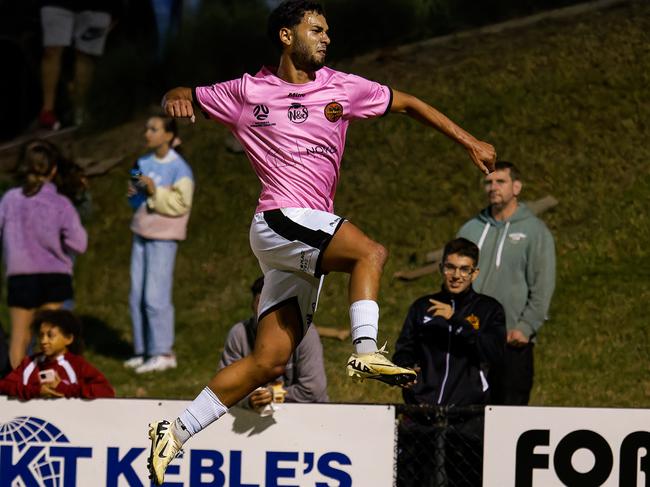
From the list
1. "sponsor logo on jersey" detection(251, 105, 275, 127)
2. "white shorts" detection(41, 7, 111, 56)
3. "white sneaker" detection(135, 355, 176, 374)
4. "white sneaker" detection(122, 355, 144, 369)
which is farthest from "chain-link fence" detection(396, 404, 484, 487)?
"white shorts" detection(41, 7, 111, 56)

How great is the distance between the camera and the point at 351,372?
6.17 meters

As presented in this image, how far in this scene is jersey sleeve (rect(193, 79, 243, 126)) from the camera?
22.0 ft

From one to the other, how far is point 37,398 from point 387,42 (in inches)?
316

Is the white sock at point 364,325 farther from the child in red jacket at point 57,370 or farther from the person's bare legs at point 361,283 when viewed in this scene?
the child in red jacket at point 57,370

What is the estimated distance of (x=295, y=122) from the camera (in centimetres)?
658

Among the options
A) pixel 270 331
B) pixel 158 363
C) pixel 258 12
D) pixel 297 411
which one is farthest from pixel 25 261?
pixel 258 12

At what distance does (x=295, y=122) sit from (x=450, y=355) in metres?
2.09

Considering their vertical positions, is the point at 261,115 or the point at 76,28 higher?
the point at 76,28

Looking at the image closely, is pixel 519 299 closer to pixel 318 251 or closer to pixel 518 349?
pixel 518 349

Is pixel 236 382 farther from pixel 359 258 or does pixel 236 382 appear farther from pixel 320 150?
pixel 320 150

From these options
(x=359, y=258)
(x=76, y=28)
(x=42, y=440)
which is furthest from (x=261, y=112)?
(x=76, y=28)

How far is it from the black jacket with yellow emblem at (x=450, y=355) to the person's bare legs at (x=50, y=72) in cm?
774

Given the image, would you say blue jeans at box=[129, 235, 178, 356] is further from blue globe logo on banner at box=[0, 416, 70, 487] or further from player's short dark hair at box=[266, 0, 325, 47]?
player's short dark hair at box=[266, 0, 325, 47]

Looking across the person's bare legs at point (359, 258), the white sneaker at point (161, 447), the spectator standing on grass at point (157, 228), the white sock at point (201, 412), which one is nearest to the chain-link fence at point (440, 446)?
the white sock at point (201, 412)
